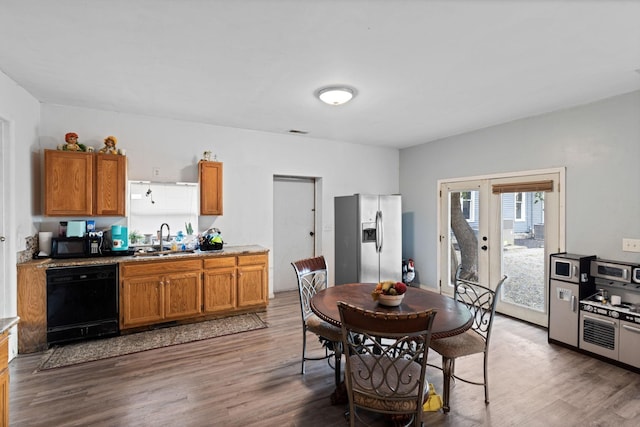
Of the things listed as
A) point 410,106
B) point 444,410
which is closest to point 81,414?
point 444,410

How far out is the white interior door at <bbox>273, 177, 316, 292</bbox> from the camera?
5.39 m

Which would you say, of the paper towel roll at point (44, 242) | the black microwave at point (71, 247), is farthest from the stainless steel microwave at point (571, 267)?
the paper towel roll at point (44, 242)

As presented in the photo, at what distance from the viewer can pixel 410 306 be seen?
2357 mm

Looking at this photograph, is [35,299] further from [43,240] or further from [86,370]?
[86,370]

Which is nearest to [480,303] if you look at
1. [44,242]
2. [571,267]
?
[571,267]

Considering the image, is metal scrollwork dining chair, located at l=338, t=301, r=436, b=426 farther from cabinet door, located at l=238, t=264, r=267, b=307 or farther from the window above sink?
the window above sink

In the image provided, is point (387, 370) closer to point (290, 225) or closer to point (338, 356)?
point (338, 356)

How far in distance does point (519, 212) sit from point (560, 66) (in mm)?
2045

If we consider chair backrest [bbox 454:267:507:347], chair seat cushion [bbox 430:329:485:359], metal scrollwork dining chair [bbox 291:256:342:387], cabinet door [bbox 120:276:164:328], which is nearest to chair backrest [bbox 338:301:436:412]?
chair seat cushion [bbox 430:329:485:359]

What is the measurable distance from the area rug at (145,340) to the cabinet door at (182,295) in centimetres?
19

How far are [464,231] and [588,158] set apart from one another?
72.8 inches

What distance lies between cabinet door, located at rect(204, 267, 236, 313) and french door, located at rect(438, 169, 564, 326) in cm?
352

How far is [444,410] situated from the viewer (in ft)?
7.45

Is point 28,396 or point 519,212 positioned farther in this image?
point 519,212
